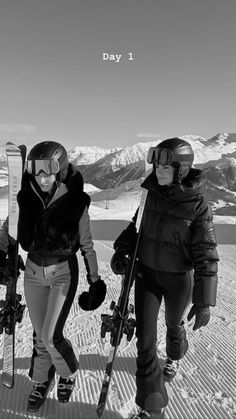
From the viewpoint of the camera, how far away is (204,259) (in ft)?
10.1

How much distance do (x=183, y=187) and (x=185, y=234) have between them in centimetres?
39

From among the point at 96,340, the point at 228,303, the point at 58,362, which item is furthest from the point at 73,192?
the point at 228,303

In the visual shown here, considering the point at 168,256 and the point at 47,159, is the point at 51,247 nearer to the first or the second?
the point at 47,159

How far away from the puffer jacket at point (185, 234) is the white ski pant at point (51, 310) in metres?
0.74

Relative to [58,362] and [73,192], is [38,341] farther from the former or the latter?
[73,192]

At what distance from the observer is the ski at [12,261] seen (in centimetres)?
334

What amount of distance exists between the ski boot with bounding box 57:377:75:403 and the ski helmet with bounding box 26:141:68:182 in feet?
5.76

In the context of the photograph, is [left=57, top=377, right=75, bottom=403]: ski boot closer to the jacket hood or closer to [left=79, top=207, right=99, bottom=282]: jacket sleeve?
[left=79, top=207, right=99, bottom=282]: jacket sleeve

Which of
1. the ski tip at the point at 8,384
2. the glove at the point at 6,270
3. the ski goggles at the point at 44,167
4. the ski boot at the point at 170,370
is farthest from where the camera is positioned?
the ski boot at the point at 170,370

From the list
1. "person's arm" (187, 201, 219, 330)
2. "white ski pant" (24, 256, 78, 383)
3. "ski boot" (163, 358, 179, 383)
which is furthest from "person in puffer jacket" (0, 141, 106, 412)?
"ski boot" (163, 358, 179, 383)

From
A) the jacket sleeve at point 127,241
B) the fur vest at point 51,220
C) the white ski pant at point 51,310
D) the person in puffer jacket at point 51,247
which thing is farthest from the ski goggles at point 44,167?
the jacket sleeve at point 127,241

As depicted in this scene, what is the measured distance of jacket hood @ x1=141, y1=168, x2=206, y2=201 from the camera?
3.13 meters

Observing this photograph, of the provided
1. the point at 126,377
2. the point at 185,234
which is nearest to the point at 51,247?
the point at 185,234

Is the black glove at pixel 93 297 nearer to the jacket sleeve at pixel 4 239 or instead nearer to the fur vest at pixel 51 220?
the fur vest at pixel 51 220
